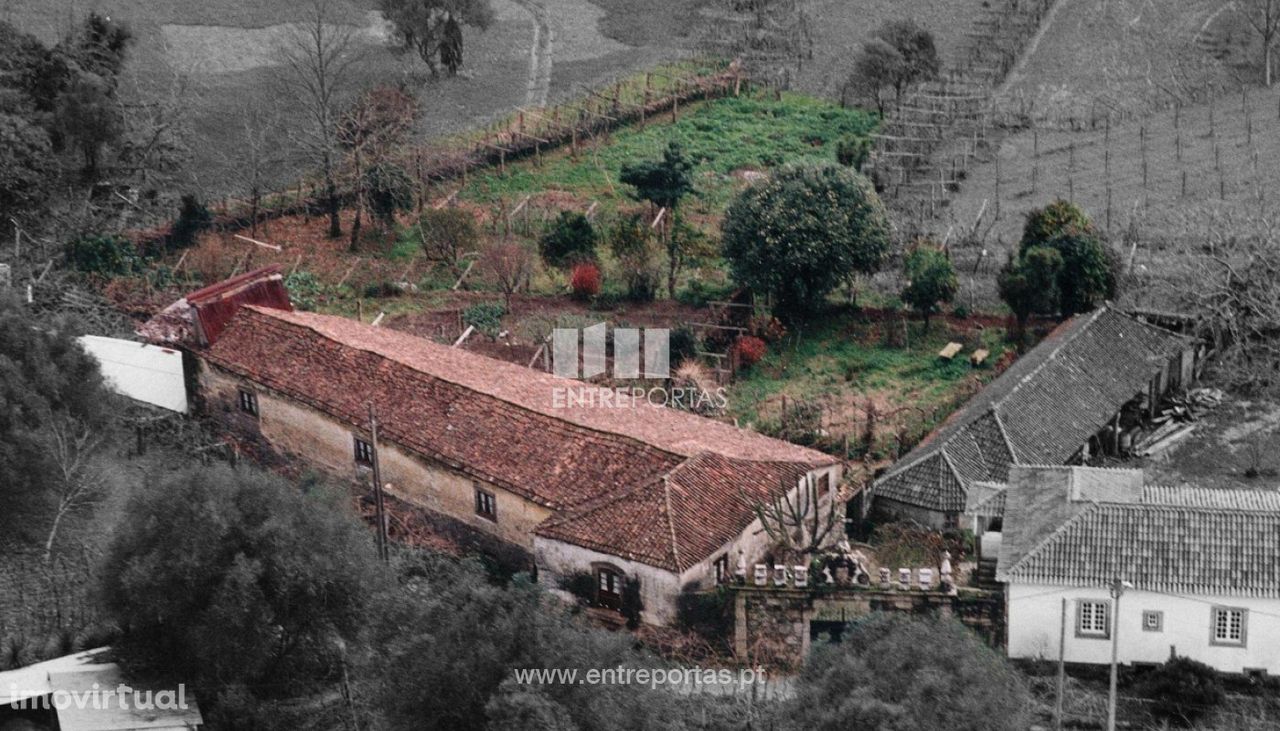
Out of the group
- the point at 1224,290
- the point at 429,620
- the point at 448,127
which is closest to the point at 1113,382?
the point at 1224,290

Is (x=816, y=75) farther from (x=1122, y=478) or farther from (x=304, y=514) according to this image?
(x=304, y=514)

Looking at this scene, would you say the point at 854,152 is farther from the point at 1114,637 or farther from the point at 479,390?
the point at 1114,637

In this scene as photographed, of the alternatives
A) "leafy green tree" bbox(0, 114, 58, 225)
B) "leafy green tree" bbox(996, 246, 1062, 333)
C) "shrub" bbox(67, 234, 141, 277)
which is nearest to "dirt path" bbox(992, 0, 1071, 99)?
"leafy green tree" bbox(996, 246, 1062, 333)

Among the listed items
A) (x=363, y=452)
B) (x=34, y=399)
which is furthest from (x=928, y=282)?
(x=34, y=399)

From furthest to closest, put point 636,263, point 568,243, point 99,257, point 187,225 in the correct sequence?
point 187,225
point 568,243
point 99,257
point 636,263

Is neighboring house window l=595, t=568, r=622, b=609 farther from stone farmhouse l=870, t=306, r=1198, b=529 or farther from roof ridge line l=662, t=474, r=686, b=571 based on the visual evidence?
stone farmhouse l=870, t=306, r=1198, b=529

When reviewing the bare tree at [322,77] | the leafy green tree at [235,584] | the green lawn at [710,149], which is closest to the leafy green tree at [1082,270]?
the green lawn at [710,149]

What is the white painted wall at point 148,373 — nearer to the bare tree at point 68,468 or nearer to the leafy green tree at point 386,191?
the bare tree at point 68,468
